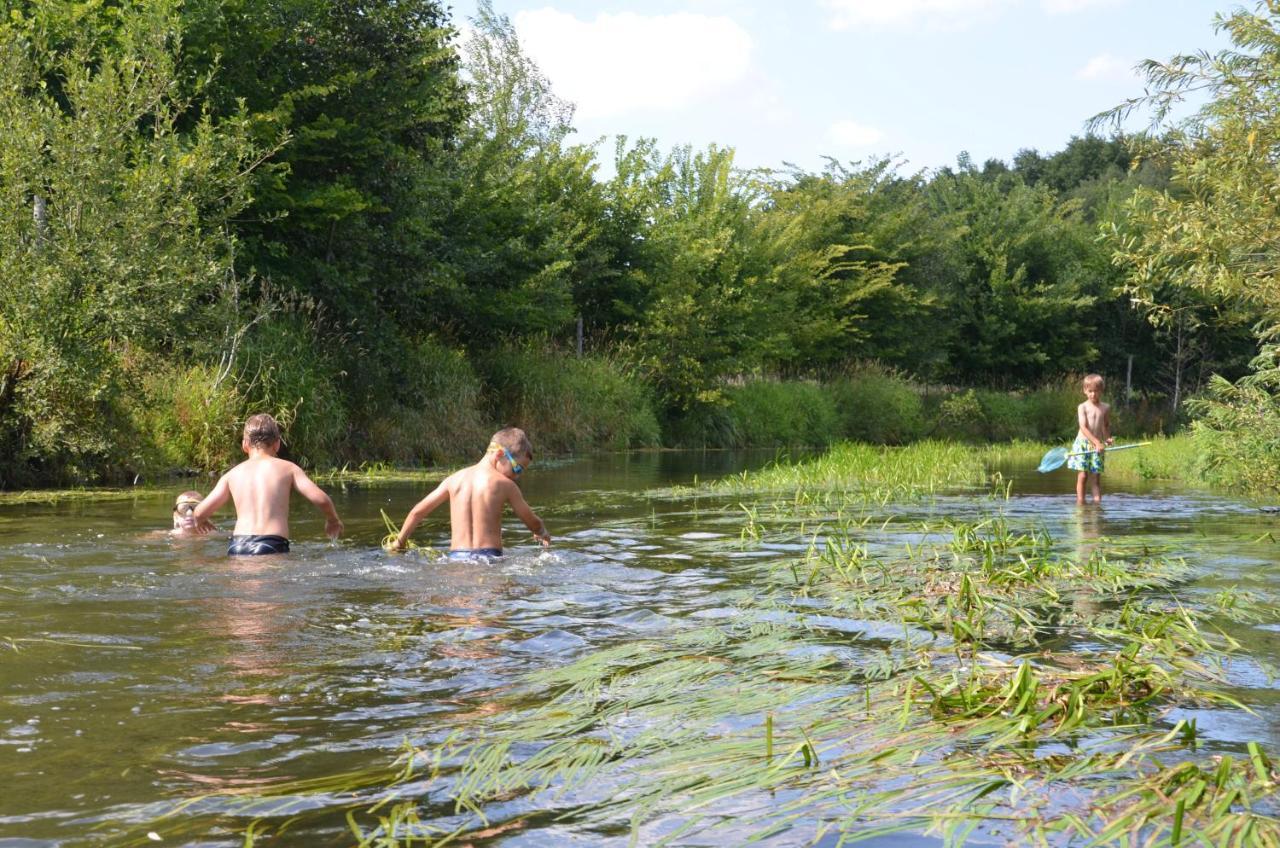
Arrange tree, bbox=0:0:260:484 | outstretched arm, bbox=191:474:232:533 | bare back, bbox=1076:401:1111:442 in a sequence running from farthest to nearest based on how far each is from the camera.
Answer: bare back, bbox=1076:401:1111:442, tree, bbox=0:0:260:484, outstretched arm, bbox=191:474:232:533

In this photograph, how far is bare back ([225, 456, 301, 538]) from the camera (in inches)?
403

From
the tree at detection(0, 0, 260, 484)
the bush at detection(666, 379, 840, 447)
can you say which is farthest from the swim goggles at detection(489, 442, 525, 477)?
the bush at detection(666, 379, 840, 447)

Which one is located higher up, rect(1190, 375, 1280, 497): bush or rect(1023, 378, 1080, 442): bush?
rect(1023, 378, 1080, 442): bush

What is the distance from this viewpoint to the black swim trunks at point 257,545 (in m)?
10.3

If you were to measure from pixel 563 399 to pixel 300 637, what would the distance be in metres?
21.0

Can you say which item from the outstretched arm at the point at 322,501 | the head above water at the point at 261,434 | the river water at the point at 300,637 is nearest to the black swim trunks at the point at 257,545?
the river water at the point at 300,637

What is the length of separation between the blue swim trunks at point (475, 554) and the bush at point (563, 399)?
51.9ft

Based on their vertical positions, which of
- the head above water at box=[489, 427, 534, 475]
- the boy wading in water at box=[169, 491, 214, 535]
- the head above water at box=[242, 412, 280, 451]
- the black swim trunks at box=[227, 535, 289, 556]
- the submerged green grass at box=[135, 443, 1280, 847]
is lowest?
the submerged green grass at box=[135, 443, 1280, 847]

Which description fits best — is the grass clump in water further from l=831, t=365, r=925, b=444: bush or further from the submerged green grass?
l=831, t=365, r=925, b=444: bush

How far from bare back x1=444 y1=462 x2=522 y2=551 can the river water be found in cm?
27

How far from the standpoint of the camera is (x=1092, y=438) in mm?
16953

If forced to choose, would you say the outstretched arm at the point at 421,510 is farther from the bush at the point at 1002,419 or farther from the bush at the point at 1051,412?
the bush at the point at 1051,412

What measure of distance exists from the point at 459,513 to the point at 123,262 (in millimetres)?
7946

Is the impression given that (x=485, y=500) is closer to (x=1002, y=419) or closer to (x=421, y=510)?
(x=421, y=510)
